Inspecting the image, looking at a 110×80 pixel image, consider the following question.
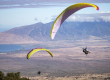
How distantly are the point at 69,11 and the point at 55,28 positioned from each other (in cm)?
178

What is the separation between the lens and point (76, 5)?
51.0 ft

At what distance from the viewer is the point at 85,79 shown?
73062 mm

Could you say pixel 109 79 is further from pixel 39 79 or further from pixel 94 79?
pixel 39 79

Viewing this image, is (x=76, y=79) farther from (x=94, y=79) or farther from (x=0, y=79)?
(x=0, y=79)

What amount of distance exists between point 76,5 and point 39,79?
203ft

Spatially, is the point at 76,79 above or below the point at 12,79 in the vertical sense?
above

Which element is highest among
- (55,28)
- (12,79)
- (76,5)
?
(76,5)

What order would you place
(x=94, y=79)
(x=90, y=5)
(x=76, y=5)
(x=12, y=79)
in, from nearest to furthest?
(x=90, y=5), (x=76, y=5), (x=12, y=79), (x=94, y=79)

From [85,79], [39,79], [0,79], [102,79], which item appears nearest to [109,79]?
[102,79]

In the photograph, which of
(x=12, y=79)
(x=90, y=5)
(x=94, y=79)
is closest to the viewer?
(x=90, y=5)

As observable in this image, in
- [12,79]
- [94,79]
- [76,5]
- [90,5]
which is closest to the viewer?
[90,5]

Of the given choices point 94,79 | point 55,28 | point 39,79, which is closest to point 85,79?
point 94,79

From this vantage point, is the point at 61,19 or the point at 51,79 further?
the point at 51,79

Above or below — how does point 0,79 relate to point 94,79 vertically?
below
